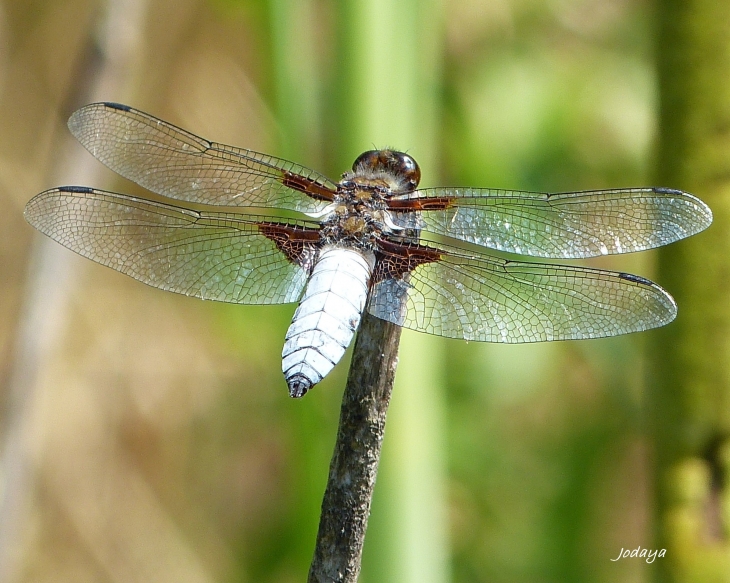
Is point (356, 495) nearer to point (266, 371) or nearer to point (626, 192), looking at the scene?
point (626, 192)

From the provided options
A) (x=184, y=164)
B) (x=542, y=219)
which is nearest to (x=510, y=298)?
(x=542, y=219)

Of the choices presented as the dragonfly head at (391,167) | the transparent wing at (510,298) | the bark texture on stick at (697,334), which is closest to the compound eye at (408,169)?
the dragonfly head at (391,167)

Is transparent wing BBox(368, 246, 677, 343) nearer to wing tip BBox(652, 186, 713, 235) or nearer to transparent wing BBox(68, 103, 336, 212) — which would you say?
wing tip BBox(652, 186, 713, 235)

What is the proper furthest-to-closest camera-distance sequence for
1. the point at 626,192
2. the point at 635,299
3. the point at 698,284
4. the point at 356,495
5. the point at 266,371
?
the point at 266,371
the point at 626,192
the point at 635,299
the point at 698,284
the point at 356,495

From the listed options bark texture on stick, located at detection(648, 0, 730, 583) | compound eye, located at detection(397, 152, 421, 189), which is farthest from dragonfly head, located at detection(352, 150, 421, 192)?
bark texture on stick, located at detection(648, 0, 730, 583)

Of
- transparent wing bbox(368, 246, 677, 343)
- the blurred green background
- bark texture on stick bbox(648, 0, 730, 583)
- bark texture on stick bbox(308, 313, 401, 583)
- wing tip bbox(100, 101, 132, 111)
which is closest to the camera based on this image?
bark texture on stick bbox(308, 313, 401, 583)

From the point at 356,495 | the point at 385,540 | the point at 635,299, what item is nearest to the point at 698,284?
the point at 635,299

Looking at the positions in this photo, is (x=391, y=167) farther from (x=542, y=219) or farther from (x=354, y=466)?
(x=354, y=466)
